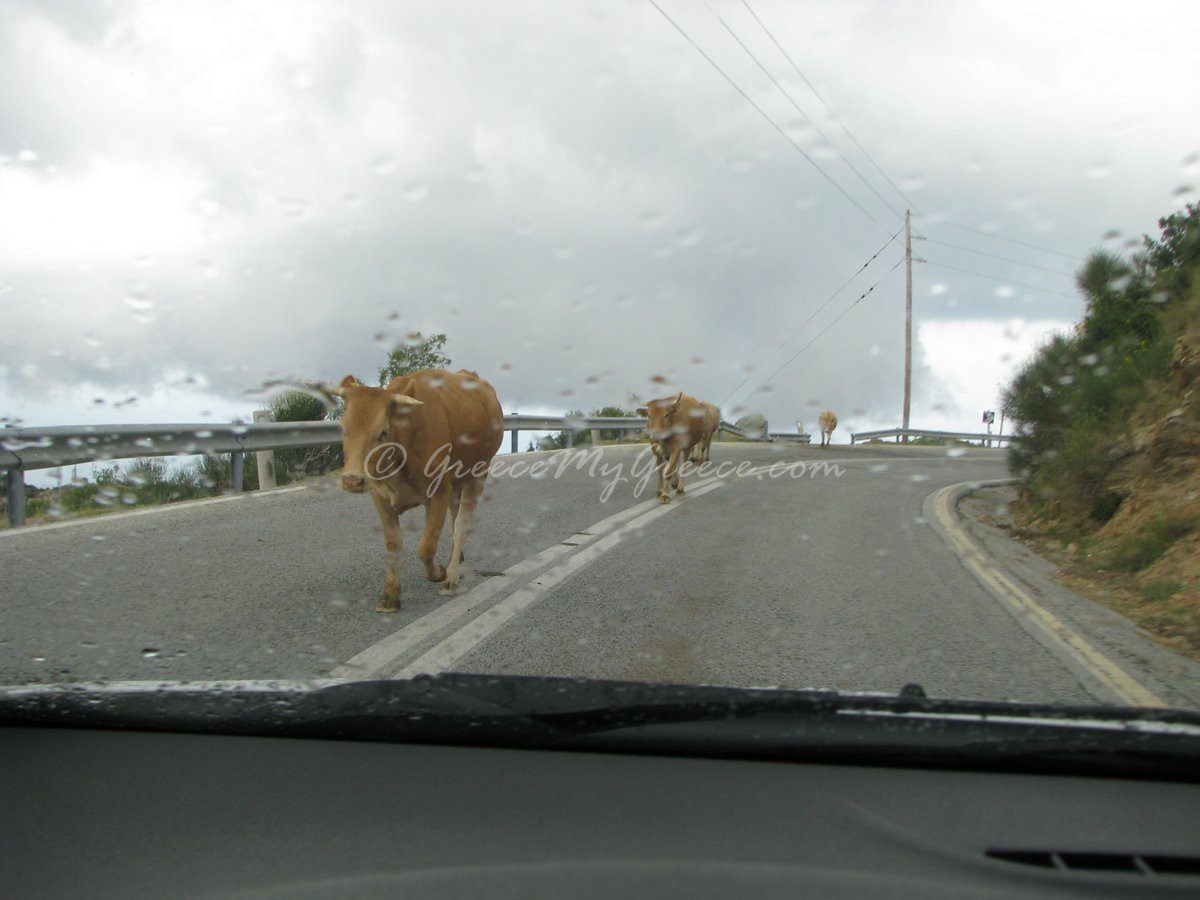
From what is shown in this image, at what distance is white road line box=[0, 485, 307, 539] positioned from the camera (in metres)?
8.99

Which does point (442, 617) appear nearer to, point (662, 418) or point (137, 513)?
point (137, 513)

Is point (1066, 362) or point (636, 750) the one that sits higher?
point (1066, 362)

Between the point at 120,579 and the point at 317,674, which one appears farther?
the point at 120,579

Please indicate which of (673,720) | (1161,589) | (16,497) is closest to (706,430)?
(1161,589)

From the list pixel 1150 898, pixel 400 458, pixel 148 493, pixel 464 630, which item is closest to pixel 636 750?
pixel 1150 898

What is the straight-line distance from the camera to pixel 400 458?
6637mm

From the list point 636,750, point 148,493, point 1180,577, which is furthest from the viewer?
point 148,493

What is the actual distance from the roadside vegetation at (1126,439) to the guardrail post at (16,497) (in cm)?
945

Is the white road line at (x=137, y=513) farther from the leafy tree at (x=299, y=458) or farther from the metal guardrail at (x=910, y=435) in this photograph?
the metal guardrail at (x=910, y=435)

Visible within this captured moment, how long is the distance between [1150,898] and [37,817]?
2794mm

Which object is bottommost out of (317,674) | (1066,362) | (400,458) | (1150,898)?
(317,674)

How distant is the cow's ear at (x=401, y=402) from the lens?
6.41 meters

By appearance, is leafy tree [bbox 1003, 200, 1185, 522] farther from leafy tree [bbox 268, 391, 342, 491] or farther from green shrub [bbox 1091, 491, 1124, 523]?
leafy tree [bbox 268, 391, 342, 491]

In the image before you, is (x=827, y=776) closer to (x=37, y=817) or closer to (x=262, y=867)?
(x=262, y=867)
